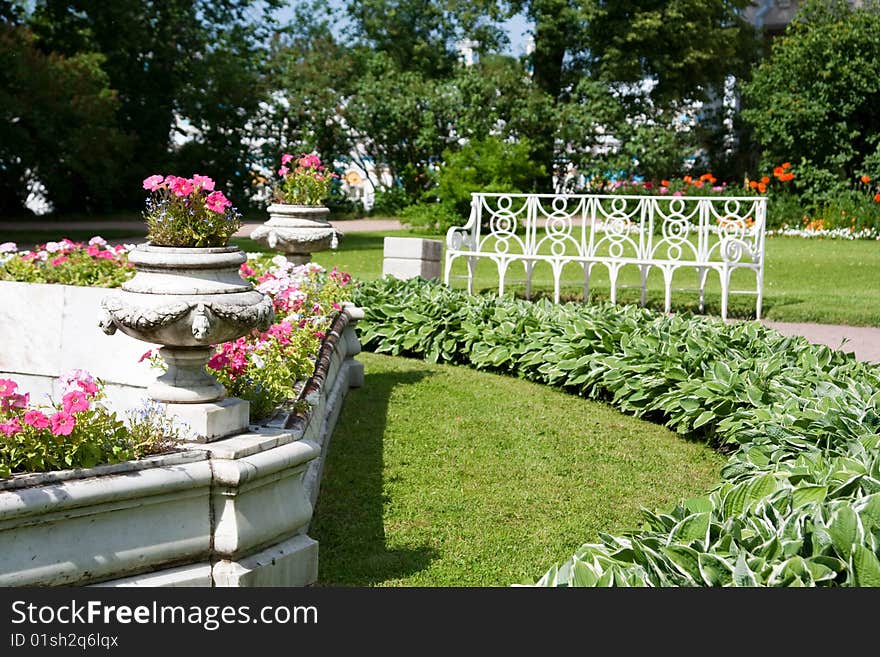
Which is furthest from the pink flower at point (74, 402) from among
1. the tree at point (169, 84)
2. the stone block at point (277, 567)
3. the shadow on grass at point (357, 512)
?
the tree at point (169, 84)

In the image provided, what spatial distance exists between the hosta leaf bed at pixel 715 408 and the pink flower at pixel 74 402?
4.81 feet

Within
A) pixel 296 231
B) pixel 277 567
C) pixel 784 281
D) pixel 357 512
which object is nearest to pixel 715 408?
pixel 357 512

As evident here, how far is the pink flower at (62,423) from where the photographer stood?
10.0ft

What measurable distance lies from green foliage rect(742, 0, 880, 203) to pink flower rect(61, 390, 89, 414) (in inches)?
710

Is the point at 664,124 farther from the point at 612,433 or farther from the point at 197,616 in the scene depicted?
the point at 197,616

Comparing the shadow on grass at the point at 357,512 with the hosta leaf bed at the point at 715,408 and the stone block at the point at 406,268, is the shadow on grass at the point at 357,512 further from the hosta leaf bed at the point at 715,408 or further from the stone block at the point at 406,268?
the stone block at the point at 406,268

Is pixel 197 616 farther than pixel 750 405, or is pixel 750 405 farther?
pixel 750 405

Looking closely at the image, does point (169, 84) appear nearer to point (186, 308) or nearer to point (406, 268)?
point (406, 268)

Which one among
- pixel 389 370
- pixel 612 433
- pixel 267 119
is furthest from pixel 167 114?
pixel 612 433

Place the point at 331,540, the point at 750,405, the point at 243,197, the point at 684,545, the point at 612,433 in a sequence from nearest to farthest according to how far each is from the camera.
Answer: the point at 684,545
the point at 331,540
the point at 750,405
the point at 612,433
the point at 243,197

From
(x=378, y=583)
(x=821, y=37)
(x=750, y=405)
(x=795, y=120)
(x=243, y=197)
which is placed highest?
(x=821, y=37)

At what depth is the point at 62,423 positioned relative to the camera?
3059 millimetres

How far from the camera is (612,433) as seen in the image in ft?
19.9

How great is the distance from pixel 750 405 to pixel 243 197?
19818 mm
